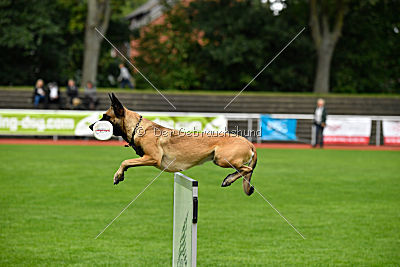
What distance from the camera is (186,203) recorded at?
476cm

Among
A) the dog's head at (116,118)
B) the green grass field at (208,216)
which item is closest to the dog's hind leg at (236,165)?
the dog's head at (116,118)

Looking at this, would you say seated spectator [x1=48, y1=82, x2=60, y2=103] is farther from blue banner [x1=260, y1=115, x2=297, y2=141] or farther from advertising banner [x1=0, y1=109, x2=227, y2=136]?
blue banner [x1=260, y1=115, x2=297, y2=141]

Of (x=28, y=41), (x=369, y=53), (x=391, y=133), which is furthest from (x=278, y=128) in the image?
(x=369, y=53)

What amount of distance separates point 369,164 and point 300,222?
443 inches

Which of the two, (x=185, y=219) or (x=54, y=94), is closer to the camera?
(x=185, y=219)

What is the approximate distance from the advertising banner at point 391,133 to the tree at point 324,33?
8.81 m

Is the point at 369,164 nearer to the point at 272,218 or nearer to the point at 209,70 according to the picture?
the point at 272,218

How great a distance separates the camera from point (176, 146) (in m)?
3.17

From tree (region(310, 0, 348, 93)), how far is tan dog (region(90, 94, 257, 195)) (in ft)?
120

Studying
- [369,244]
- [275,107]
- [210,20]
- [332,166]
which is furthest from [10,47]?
[369,244]

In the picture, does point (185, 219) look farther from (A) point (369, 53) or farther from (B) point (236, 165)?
(A) point (369, 53)

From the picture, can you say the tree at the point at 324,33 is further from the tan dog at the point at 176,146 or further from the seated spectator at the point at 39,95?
the tan dog at the point at 176,146

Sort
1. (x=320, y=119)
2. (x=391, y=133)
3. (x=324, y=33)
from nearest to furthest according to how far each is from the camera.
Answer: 1. (x=320, y=119)
2. (x=391, y=133)
3. (x=324, y=33)

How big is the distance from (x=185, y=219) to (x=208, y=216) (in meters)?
9.15
